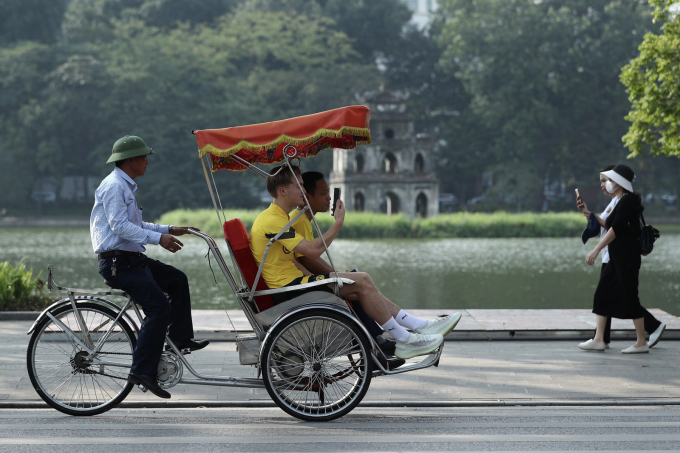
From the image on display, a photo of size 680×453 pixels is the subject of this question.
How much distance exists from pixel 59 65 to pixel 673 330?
5277 cm

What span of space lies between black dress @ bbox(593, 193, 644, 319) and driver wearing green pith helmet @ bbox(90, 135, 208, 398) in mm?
3902

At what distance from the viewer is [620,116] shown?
57.8 meters

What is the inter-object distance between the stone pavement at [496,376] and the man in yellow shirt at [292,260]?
483mm

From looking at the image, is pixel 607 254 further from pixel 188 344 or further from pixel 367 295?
pixel 188 344

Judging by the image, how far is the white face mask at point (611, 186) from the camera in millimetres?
8039

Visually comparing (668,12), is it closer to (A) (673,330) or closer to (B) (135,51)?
(A) (673,330)

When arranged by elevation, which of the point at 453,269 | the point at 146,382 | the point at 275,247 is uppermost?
the point at 275,247

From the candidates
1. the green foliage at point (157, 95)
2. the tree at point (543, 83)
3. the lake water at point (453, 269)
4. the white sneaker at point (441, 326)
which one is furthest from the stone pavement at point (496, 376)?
the tree at point (543, 83)

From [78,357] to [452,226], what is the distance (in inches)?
1272

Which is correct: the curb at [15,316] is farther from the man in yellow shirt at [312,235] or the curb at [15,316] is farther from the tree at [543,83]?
the tree at [543,83]

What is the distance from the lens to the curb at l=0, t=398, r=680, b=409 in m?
5.93

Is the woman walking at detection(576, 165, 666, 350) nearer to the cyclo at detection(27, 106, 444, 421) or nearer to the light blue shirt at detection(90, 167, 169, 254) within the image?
the cyclo at detection(27, 106, 444, 421)

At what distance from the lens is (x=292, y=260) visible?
19.3ft

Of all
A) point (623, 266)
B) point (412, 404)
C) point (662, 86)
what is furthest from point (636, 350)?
point (662, 86)
